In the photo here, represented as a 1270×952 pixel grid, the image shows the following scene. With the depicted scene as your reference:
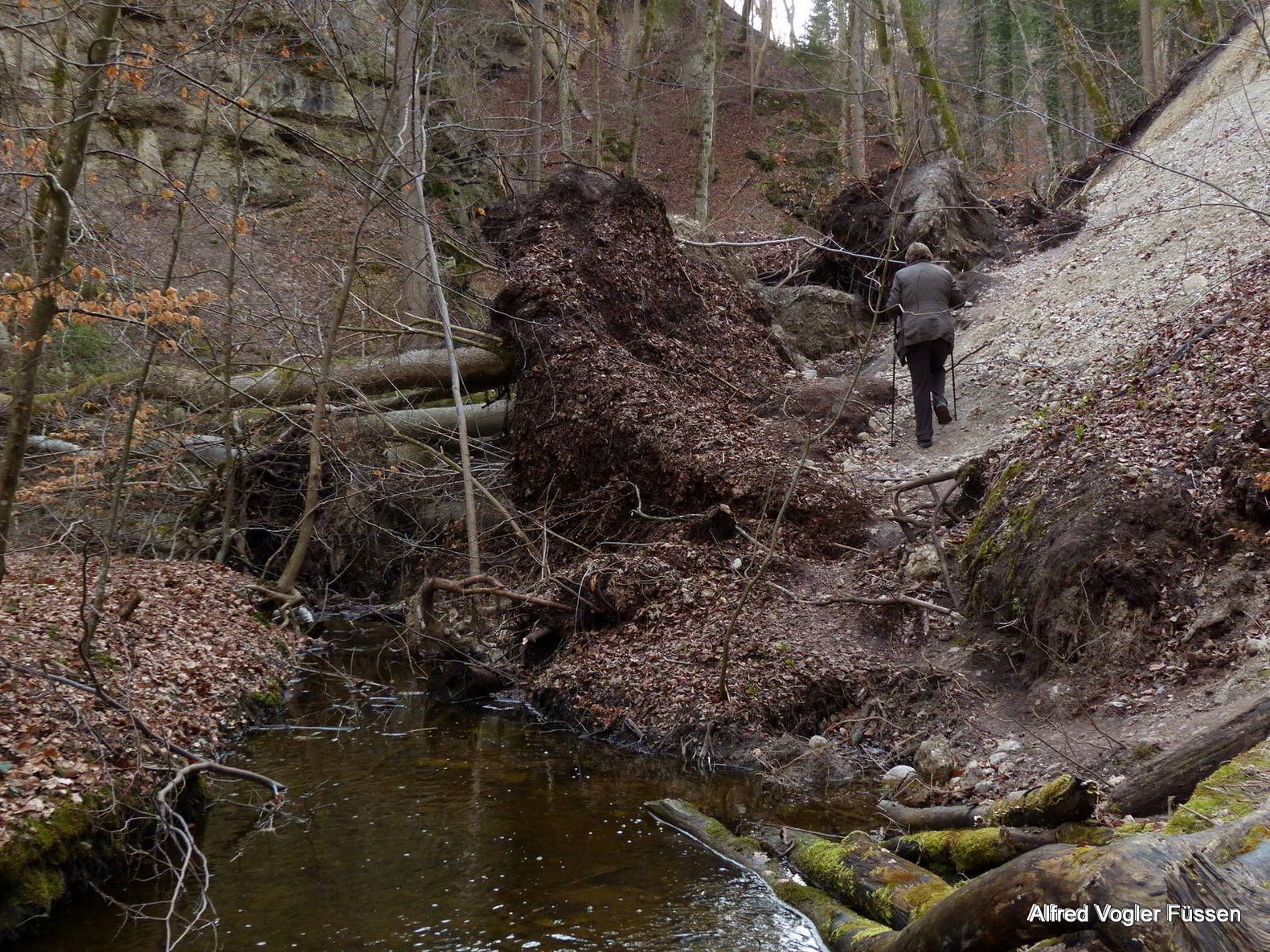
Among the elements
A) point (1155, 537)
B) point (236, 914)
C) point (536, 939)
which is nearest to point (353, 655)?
point (236, 914)

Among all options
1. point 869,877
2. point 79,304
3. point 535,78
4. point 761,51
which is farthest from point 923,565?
point 761,51

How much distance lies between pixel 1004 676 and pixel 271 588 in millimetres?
8198

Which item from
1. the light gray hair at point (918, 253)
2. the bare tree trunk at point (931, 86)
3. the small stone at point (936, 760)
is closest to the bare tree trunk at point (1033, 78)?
the bare tree trunk at point (931, 86)

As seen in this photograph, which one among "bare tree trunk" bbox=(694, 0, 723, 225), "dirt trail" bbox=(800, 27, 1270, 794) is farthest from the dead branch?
"bare tree trunk" bbox=(694, 0, 723, 225)

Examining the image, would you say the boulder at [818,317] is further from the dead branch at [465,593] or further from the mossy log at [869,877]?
the mossy log at [869,877]

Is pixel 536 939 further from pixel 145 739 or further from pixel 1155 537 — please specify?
pixel 1155 537

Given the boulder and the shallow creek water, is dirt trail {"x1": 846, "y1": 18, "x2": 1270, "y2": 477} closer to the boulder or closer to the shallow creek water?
the boulder

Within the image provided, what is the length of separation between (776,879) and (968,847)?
3.83 ft

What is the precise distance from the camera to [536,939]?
4777 mm

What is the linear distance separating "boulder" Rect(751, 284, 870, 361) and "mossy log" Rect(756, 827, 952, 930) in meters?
11.0

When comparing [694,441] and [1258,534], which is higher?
[694,441]

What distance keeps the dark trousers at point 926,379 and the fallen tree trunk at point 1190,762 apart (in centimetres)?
686

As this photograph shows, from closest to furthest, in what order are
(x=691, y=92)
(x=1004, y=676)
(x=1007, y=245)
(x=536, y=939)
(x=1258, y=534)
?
1. (x=536, y=939)
2. (x=1258, y=534)
3. (x=1004, y=676)
4. (x=1007, y=245)
5. (x=691, y=92)

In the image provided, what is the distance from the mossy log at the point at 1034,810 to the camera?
4.17 metres
